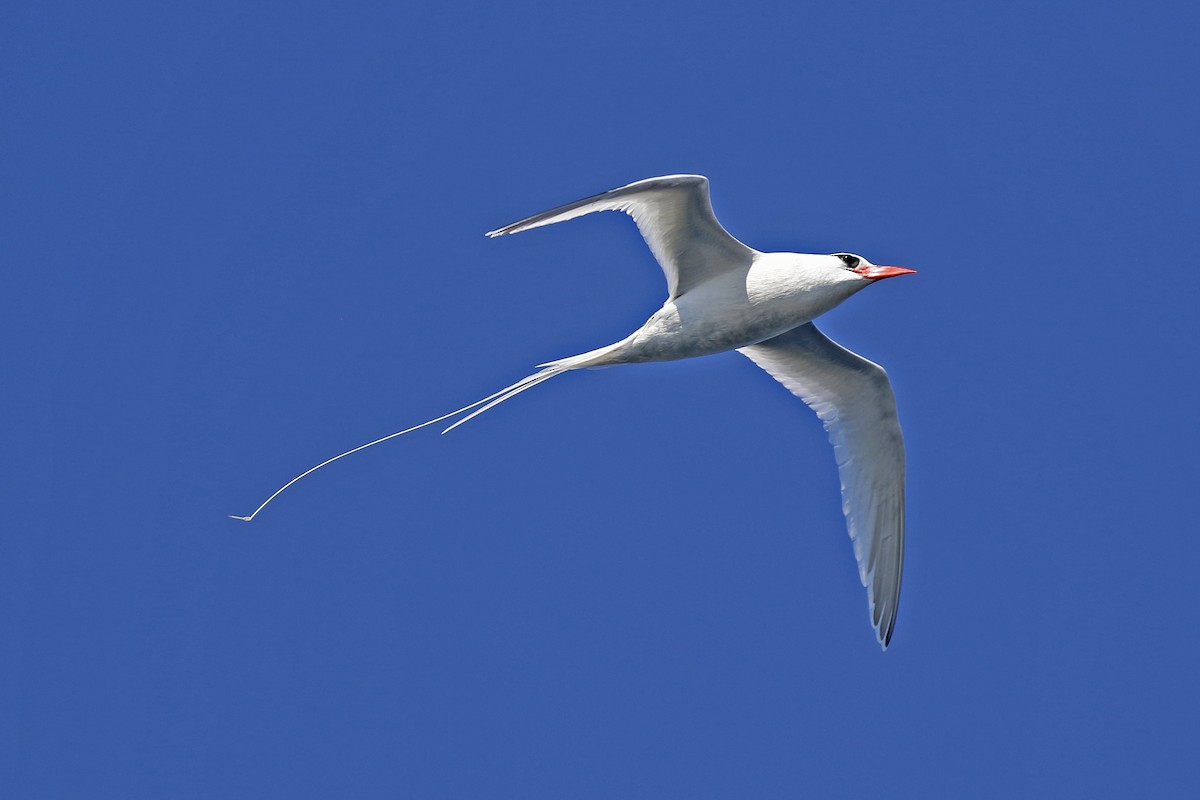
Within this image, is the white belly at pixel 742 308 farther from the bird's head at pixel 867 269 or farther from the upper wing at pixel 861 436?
the upper wing at pixel 861 436

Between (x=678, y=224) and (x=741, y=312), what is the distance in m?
0.95

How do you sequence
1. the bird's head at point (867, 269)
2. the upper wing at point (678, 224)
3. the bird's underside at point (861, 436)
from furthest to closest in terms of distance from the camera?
the bird's underside at point (861, 436)
the bird's head at point (867, 269)
the upper wing at point (678, 224)

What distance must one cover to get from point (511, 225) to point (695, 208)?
6.27ft

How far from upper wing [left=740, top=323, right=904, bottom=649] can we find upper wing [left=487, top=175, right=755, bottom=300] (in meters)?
1.83

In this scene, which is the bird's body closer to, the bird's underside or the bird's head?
the bird's head

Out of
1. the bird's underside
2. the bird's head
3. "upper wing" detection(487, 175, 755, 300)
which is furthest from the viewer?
the bird's underside

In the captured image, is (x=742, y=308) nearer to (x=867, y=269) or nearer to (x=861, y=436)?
(x=867, y=269)

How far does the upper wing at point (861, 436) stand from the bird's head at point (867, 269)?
1742 millimetres

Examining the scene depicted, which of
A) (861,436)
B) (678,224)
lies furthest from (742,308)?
(861,436)

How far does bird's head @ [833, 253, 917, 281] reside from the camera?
12641 mm

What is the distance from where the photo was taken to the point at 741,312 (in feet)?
42.6

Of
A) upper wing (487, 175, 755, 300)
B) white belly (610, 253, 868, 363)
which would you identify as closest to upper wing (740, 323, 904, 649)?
white belly (610, 253, 868, 363)

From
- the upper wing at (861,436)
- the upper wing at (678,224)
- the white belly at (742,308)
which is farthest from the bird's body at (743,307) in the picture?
the upper wing at (861,436)

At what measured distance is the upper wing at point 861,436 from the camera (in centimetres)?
1465
